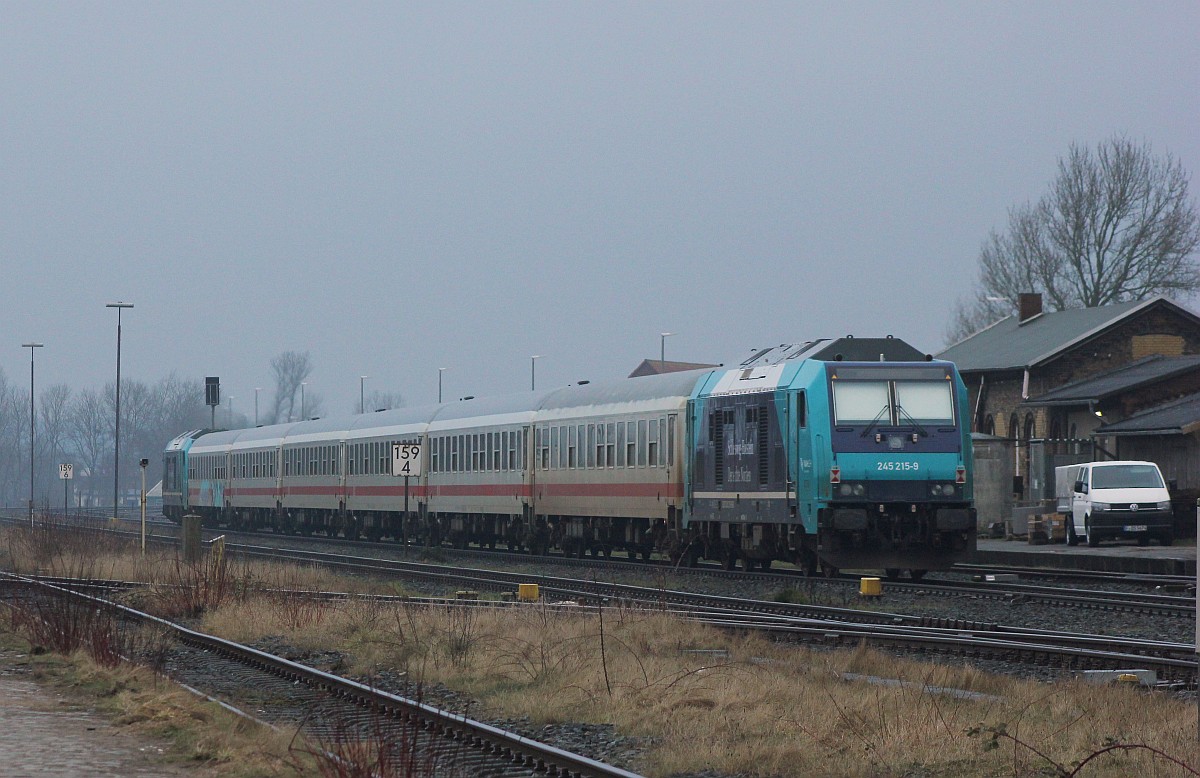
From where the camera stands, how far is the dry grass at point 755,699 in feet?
29.7

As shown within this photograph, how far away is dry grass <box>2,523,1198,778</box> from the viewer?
29.7ft

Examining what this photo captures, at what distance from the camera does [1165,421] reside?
40.8 meters

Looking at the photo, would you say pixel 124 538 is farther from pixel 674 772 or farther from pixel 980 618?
pixel 674 772

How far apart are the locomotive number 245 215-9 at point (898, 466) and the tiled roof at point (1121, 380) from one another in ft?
79.7

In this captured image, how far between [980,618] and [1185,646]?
4.53 m

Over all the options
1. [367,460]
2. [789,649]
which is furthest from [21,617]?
[367,460]

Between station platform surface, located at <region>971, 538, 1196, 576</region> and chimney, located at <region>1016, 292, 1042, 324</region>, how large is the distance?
2724cm

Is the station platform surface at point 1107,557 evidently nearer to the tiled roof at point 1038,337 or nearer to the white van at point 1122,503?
the white van at point 1122,503

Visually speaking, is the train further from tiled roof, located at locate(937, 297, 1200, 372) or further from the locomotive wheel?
tiled roof, located at locate(937, 297, 1200, 372)

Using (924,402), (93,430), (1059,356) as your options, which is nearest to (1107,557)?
(924,402)

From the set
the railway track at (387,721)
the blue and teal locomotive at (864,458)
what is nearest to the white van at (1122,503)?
the blue and teal locomotive at (864,458)

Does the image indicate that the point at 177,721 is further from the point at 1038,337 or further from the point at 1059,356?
the point at 1038,337

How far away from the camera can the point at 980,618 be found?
1841cm

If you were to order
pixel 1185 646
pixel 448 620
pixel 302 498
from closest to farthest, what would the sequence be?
1. pixel 1185 646
2. pixel 448 620
3. pixel 302 498
